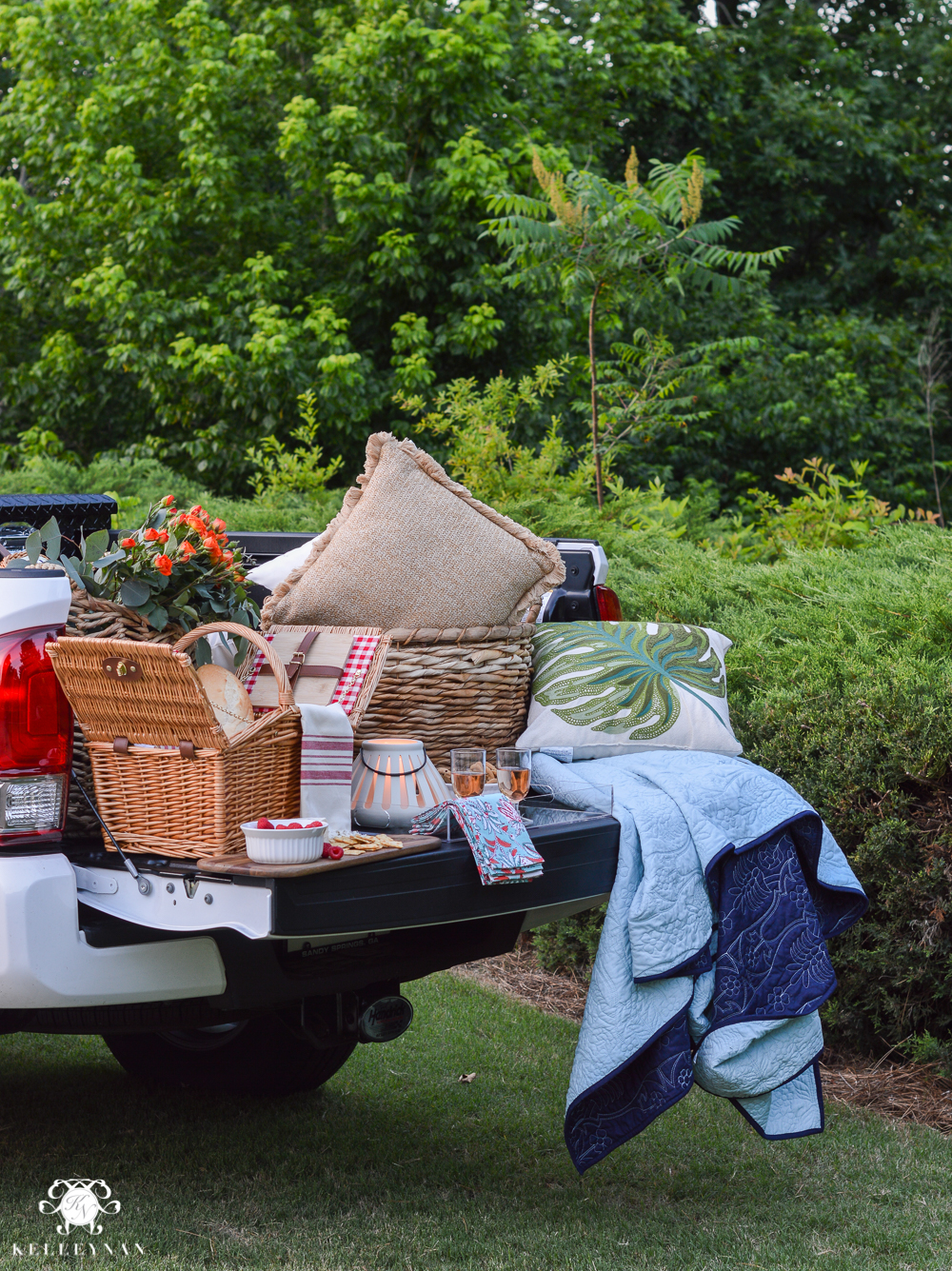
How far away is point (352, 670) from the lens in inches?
110

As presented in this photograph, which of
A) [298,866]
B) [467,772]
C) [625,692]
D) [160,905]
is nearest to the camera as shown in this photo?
[298,866]

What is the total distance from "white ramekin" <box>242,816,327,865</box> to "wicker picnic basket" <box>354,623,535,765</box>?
0.73 metres

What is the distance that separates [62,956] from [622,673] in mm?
1634

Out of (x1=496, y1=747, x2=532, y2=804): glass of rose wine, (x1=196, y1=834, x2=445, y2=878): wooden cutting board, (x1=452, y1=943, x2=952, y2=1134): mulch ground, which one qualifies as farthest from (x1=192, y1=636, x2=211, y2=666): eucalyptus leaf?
(x1=452, y1=943, x2=952, y2=1134): mulch ground

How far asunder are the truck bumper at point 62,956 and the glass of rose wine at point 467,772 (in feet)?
2.10

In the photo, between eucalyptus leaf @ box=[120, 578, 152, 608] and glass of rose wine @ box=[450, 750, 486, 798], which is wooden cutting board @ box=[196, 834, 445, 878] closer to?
glass of rose wine @ box=[450, 750, 486, 798]

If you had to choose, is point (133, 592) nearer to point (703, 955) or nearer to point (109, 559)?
point (109, 559)

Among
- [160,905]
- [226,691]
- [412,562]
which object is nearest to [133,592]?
[226,691]

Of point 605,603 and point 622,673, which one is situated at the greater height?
point 622,673

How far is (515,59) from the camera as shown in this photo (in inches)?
532

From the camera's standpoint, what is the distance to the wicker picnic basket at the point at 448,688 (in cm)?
298

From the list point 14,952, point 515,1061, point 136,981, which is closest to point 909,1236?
point 515,1061

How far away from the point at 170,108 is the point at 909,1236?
41.7 feet

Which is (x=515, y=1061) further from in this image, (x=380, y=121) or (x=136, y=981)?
(x=380, y=121)
